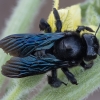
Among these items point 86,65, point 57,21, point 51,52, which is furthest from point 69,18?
point 86,65

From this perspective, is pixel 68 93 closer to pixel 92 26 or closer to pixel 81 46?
pixel 81 46

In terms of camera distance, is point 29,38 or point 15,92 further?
point 29,38

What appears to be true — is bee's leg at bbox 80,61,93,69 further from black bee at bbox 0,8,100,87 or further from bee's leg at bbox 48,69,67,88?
bee's leg at bbox 48,69,67,88

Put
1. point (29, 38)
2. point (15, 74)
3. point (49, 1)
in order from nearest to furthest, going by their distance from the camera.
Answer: point (15, 74) < point (29, 38) < point (49, 1)

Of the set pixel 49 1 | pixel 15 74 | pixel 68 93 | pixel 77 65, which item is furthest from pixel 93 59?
pixel 49 1

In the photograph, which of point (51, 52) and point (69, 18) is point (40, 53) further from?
point (69, 18)

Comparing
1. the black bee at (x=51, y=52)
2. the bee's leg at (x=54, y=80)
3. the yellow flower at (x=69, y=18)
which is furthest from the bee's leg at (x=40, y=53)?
the yellow flower at (x=69, y=18)

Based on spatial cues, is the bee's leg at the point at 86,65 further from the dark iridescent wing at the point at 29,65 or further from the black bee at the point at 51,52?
the dark iridescent wing at the point at 29,65
